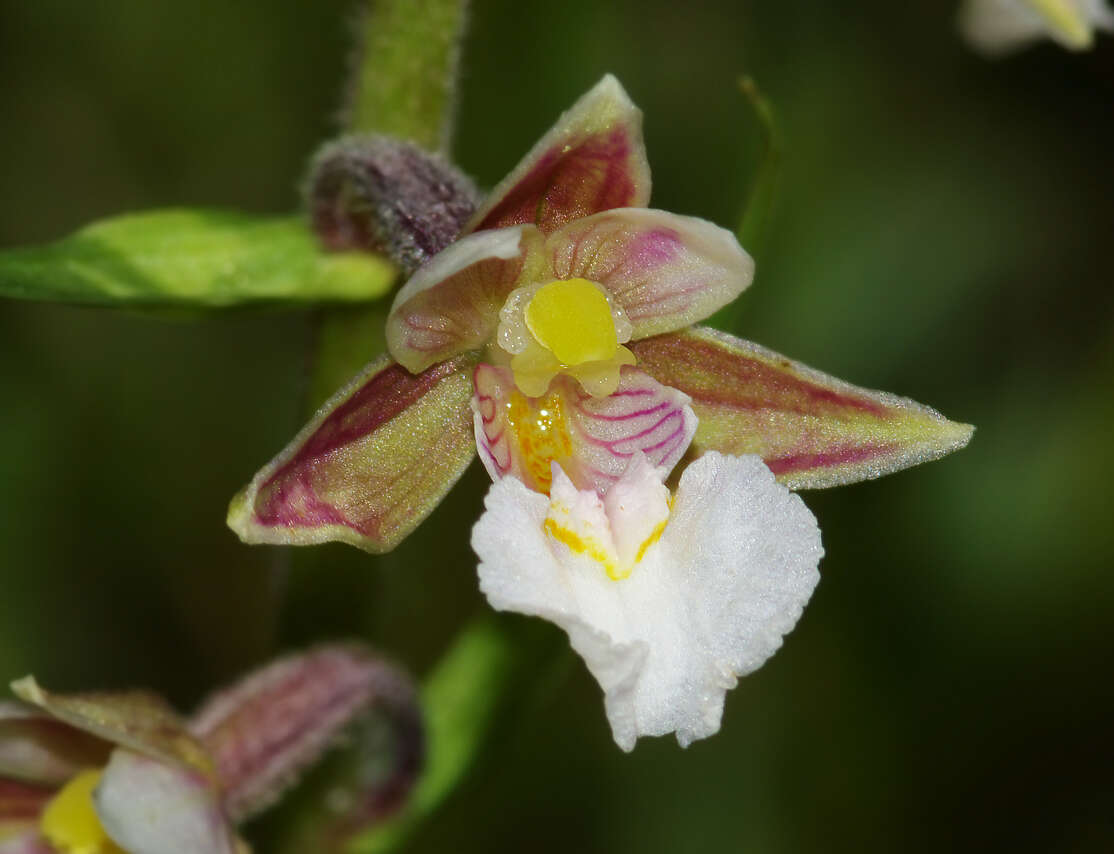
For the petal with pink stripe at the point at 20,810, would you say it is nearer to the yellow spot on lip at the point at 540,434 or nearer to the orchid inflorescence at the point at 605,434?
the orchid inflorescence at the point at 605,434

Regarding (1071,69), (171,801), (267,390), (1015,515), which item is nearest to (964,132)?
(1071,69)

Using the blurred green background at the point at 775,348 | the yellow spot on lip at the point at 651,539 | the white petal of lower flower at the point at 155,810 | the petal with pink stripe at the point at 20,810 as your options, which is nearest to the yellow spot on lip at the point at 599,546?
the yellow spot on lip at the point at 651,539

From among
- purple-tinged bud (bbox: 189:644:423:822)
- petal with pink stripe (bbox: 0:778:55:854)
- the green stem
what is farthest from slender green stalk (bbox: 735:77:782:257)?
petal with pink stripe (bbox: 0:778:55:854)

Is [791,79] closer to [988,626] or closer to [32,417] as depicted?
[988,626]

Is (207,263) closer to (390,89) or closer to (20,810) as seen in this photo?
(390,89)

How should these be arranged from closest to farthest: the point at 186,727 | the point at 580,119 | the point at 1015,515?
the point at 580,119, the point at 186,727, the point at 1015,515

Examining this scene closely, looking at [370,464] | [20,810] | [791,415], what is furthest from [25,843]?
[791,415]

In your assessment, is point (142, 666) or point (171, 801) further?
point (142, 666)
